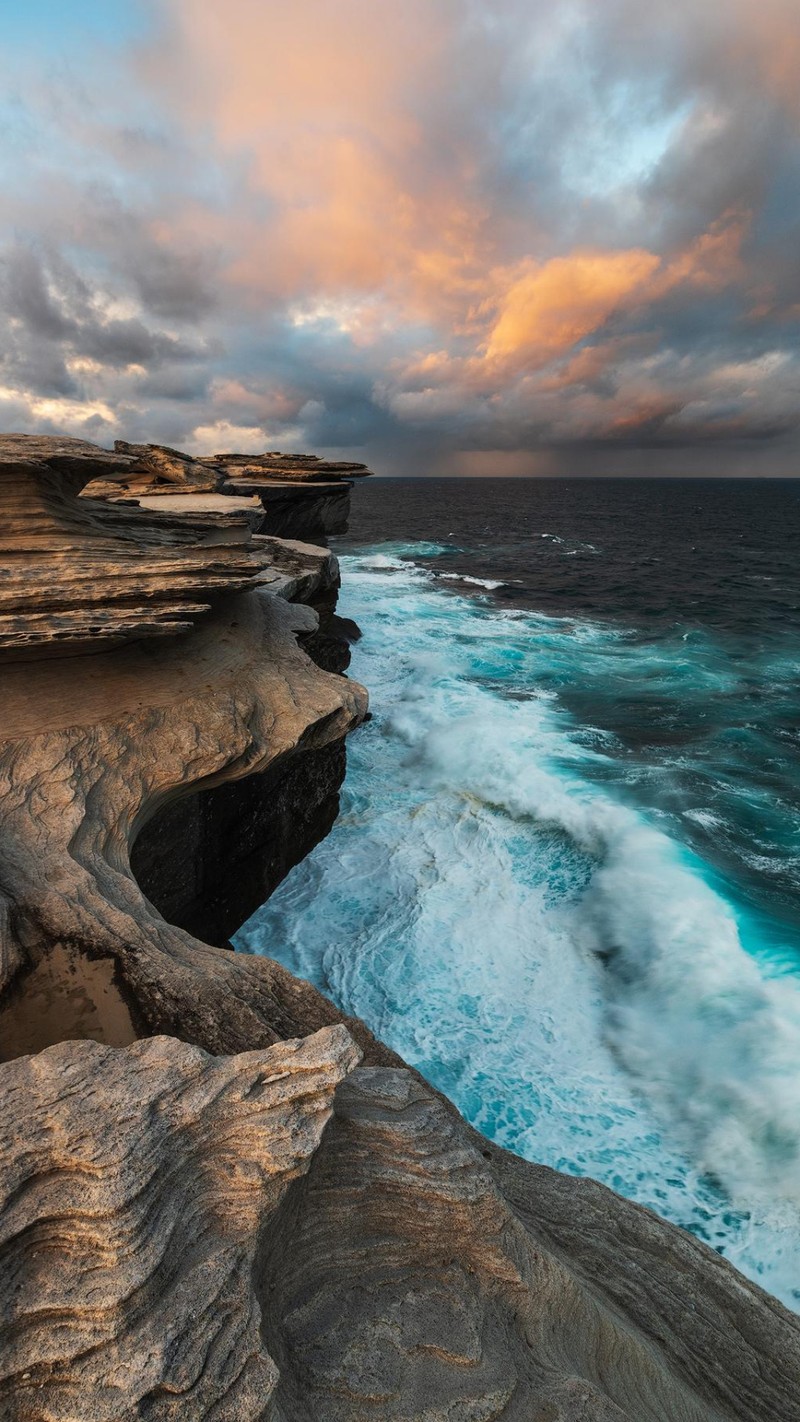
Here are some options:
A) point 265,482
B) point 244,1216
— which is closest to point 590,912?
point 244,1216

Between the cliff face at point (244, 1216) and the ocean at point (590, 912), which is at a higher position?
the cliff face at point (244, 1216)

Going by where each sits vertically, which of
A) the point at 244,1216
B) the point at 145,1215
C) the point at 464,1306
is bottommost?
the point at 464,1306

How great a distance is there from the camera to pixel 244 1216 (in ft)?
12.7

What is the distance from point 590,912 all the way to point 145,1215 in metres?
10.9

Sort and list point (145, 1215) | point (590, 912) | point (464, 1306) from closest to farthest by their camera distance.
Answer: point (145, 1215), point (464, 1306), point (590, 912)

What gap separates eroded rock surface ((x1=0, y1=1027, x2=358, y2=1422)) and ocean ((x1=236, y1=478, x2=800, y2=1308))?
6146 millimetres

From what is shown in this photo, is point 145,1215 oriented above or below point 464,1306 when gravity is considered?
above

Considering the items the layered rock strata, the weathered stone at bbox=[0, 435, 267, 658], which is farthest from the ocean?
the layered rock strata

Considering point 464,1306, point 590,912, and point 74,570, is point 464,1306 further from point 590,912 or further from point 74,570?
point 590,912

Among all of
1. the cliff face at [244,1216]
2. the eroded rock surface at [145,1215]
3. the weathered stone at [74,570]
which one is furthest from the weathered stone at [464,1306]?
the weathered stone at [74,570]

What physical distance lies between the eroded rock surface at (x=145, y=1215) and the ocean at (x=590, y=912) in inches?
242

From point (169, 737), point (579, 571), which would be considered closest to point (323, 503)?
point (579, 571)

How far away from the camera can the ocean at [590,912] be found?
29.7 feet

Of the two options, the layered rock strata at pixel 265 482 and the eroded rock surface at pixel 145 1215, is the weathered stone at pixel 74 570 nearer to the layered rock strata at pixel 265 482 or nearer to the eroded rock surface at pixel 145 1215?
the eroded rock surface at pixel 145 1215
